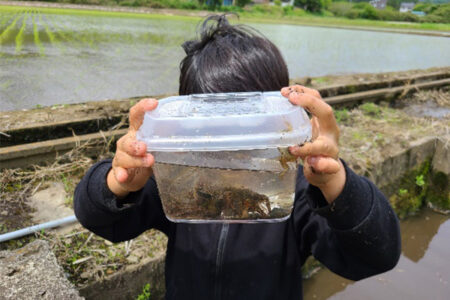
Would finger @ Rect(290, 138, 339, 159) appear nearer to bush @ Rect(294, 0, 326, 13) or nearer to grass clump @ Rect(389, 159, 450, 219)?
grass clump @ Rect(389, 159, 450, 219)

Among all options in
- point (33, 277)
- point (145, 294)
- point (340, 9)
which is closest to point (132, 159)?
point (33, 277)

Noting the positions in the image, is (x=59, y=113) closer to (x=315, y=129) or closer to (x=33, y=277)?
(x=33, y=277)

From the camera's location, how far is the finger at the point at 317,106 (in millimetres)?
724

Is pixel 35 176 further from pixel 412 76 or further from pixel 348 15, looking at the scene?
pixel 348 15

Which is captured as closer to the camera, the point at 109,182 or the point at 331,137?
the point at 331,137

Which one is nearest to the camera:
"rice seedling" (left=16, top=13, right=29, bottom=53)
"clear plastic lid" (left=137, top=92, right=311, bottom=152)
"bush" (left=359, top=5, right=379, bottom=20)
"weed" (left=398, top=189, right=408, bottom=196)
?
"clear plastic lid" (left=137, top=92, right=311, bottom=152)

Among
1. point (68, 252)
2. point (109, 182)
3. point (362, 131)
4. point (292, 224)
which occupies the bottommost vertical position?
point (68, 252)

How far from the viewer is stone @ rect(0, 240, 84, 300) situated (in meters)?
1.11

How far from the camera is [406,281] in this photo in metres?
2.32

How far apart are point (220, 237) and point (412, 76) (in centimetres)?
555

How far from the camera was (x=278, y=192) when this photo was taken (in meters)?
0.78

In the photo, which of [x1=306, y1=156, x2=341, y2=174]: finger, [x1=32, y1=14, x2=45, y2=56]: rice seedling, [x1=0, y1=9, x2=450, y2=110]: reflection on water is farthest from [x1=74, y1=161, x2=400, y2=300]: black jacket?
[x1=32, y1=14, x2=45, y2=56]: rice seedling

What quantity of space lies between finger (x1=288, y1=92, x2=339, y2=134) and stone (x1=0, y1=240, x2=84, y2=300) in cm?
97

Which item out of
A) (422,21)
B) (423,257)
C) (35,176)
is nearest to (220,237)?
(35,176)
